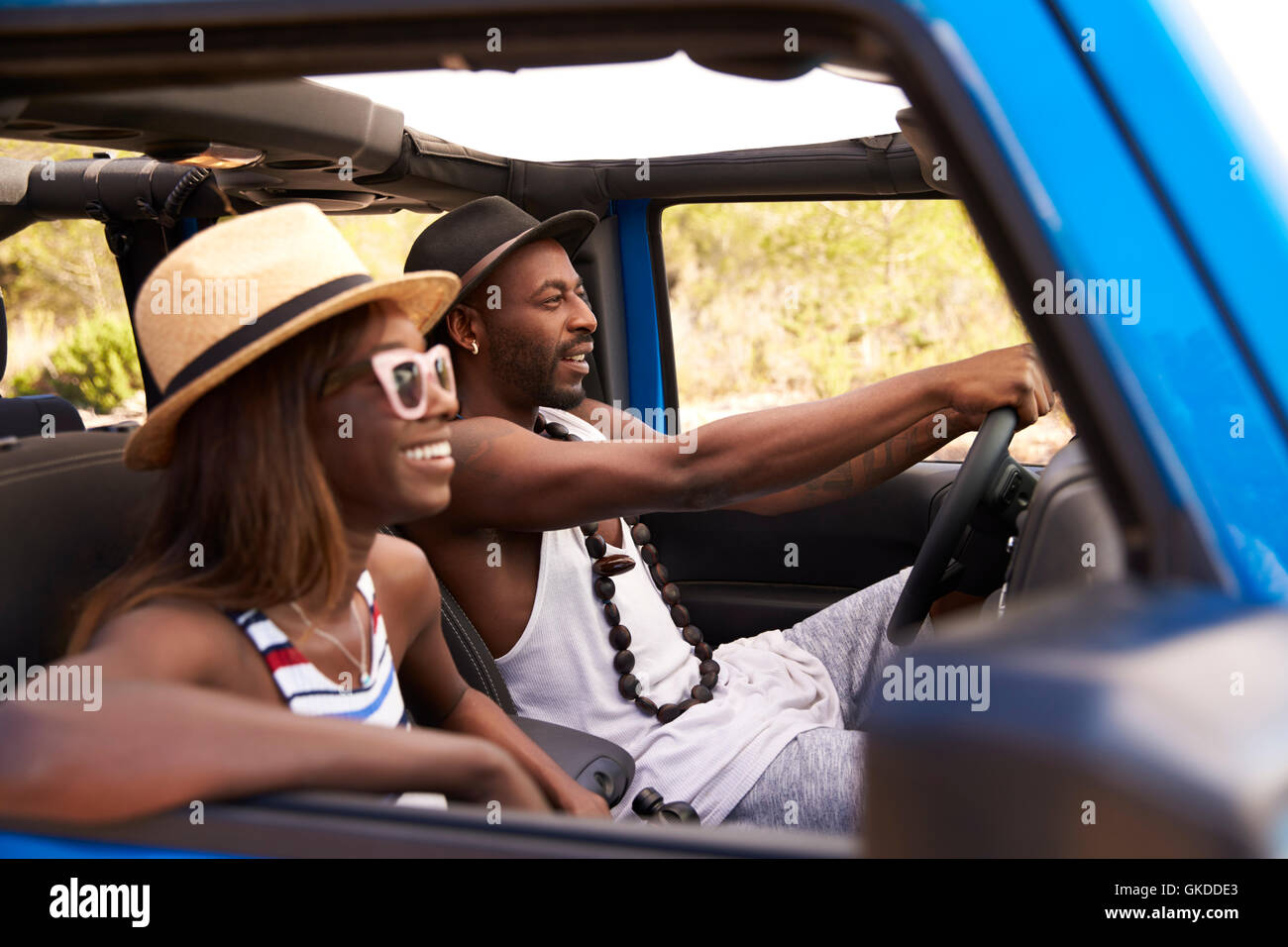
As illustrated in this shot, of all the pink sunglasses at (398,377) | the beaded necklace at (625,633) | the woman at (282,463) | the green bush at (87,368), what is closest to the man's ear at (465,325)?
the beaded necklace at (625,633)

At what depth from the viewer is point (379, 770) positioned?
0.95 metres

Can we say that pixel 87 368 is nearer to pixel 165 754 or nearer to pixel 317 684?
pixel 317 684

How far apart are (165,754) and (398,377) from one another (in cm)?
49

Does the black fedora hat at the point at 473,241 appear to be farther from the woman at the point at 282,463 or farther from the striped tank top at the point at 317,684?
the striped tank top at the point at 317,684

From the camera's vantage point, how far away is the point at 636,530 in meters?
2.53

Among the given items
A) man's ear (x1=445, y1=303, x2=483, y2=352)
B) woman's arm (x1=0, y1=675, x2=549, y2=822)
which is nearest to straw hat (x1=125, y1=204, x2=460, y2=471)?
woman's arm (x1=0, y1=675, x2=549, y2=822)

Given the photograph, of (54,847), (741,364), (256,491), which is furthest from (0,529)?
(741,364)

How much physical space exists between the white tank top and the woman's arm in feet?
3.42

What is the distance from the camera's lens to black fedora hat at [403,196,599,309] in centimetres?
233

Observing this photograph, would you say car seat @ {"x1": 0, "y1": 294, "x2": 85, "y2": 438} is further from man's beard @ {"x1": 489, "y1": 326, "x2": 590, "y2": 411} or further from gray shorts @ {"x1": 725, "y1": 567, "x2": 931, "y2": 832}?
gray shorts @ {"x1": 725, "y1": 567, "x2": 931, "y2": 832}

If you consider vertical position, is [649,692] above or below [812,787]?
above

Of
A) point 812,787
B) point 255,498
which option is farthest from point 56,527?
point 812,787

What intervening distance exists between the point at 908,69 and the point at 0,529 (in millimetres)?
1144

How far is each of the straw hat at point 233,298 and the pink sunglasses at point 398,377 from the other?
6 cm
